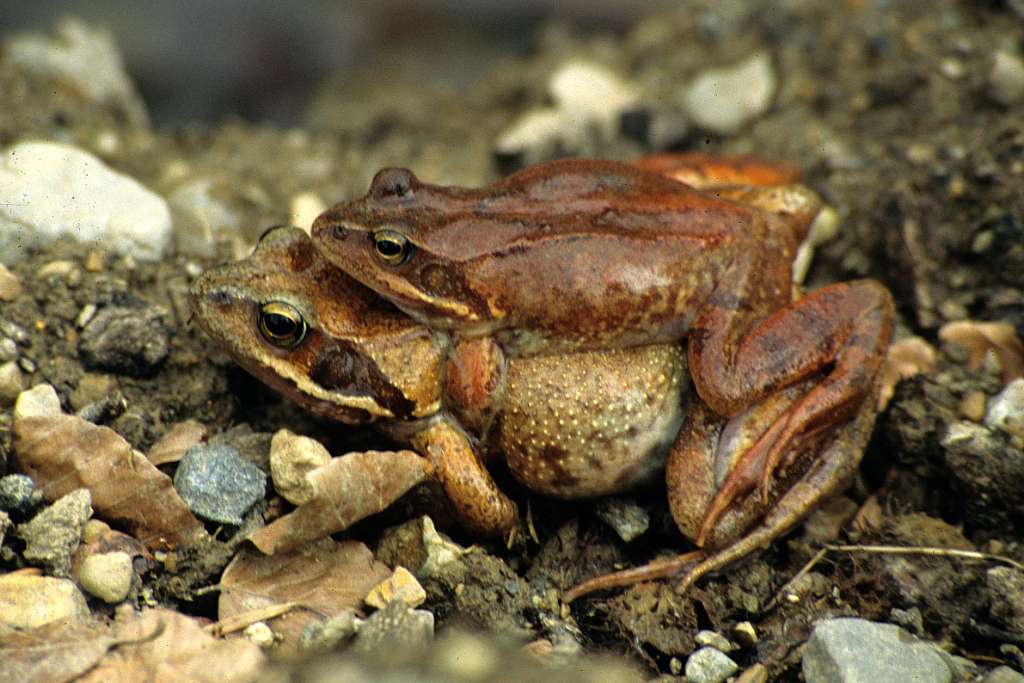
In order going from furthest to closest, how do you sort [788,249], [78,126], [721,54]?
[721,54], [78,126], [788,249]

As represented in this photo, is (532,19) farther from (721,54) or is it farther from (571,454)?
(571,454)

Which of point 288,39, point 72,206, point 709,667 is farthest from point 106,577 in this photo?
point 288,39

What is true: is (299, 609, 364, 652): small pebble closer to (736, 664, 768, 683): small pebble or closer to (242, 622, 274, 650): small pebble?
(242, 622, 274, 650): small pebble

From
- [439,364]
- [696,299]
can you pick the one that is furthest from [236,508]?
[696,299]

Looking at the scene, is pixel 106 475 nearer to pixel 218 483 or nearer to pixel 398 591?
pixel 218 483

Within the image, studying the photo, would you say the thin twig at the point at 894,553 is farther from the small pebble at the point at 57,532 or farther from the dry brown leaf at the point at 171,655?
the small pebble at the point at 57,532

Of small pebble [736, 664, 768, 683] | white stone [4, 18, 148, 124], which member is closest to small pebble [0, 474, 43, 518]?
small pebble [736, 664, 768, 683]

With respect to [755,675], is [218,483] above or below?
above
